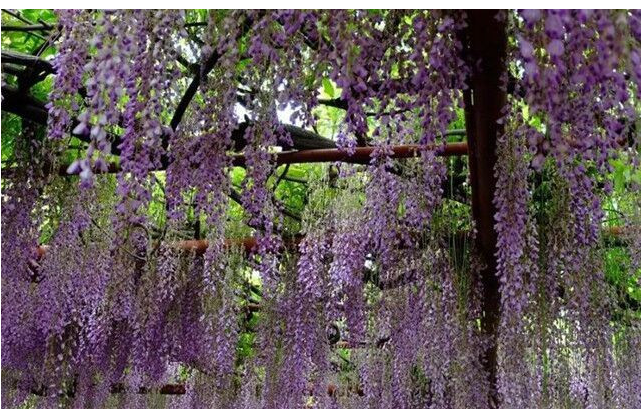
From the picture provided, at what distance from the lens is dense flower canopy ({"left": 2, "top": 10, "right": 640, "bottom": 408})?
199 centimetres

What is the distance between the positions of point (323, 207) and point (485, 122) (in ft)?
6.50

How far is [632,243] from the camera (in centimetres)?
343

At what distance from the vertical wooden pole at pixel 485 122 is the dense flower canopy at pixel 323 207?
0.03m

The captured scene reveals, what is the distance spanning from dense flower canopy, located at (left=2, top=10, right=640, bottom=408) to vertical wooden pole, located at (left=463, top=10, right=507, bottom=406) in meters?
0.03

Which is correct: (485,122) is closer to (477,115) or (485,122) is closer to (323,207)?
(477,115)

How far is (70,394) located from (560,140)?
19.8ft

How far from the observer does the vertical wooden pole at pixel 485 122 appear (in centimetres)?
203

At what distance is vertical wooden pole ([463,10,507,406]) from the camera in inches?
79.7

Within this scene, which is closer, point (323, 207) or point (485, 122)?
point (485, 122)

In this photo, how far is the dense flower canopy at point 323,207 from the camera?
6.54 feet

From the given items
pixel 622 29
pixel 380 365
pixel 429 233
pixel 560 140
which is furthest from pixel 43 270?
pixel 622 29

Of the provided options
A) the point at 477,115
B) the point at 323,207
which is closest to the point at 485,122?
the point at 477,115

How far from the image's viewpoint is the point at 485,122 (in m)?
2.54
